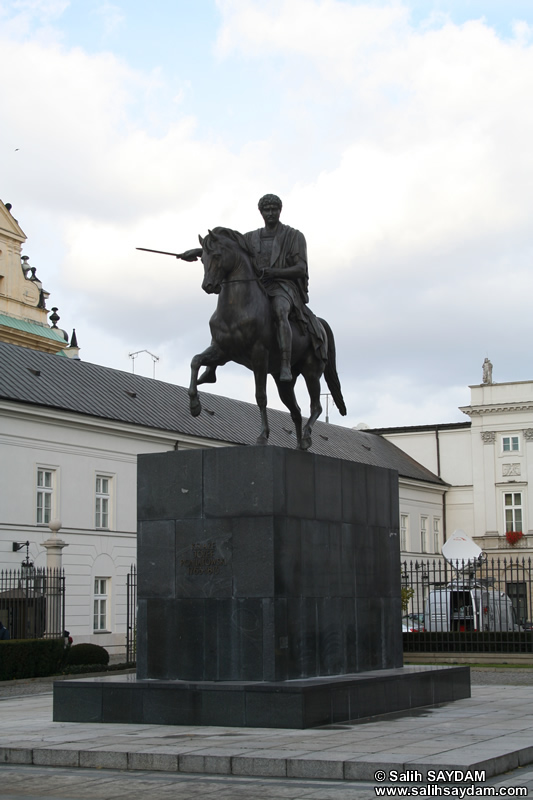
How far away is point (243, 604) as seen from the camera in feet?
43.9

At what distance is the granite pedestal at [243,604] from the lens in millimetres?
13023

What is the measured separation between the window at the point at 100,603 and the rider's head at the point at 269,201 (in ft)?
91.2

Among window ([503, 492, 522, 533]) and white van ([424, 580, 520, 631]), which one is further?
window ([503, 492, 522, 533])

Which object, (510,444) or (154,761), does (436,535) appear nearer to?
(510,444)

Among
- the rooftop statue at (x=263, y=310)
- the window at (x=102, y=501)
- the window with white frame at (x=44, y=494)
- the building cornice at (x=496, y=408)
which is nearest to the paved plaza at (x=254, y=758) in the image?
the rooftop statue at (x=263, y=310)

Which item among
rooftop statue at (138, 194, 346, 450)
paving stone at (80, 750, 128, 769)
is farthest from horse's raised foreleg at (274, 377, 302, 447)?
paving stone at (80, 750, 128, 769)

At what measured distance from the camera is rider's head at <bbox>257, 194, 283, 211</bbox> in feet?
50.5

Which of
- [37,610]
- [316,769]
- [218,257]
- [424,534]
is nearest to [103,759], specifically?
[316,769]

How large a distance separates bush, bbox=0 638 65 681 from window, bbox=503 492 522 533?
1921 inches

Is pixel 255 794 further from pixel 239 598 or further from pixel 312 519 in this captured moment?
pixel 312 519

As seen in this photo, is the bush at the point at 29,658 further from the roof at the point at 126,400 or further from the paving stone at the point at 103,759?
the paving stone at the point at 103,759

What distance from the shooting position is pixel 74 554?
40.8 metres

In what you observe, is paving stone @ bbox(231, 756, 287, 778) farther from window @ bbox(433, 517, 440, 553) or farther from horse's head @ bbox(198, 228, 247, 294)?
window @ bbox(433, 517, 440, 553)

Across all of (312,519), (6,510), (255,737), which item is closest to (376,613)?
(312,519)
